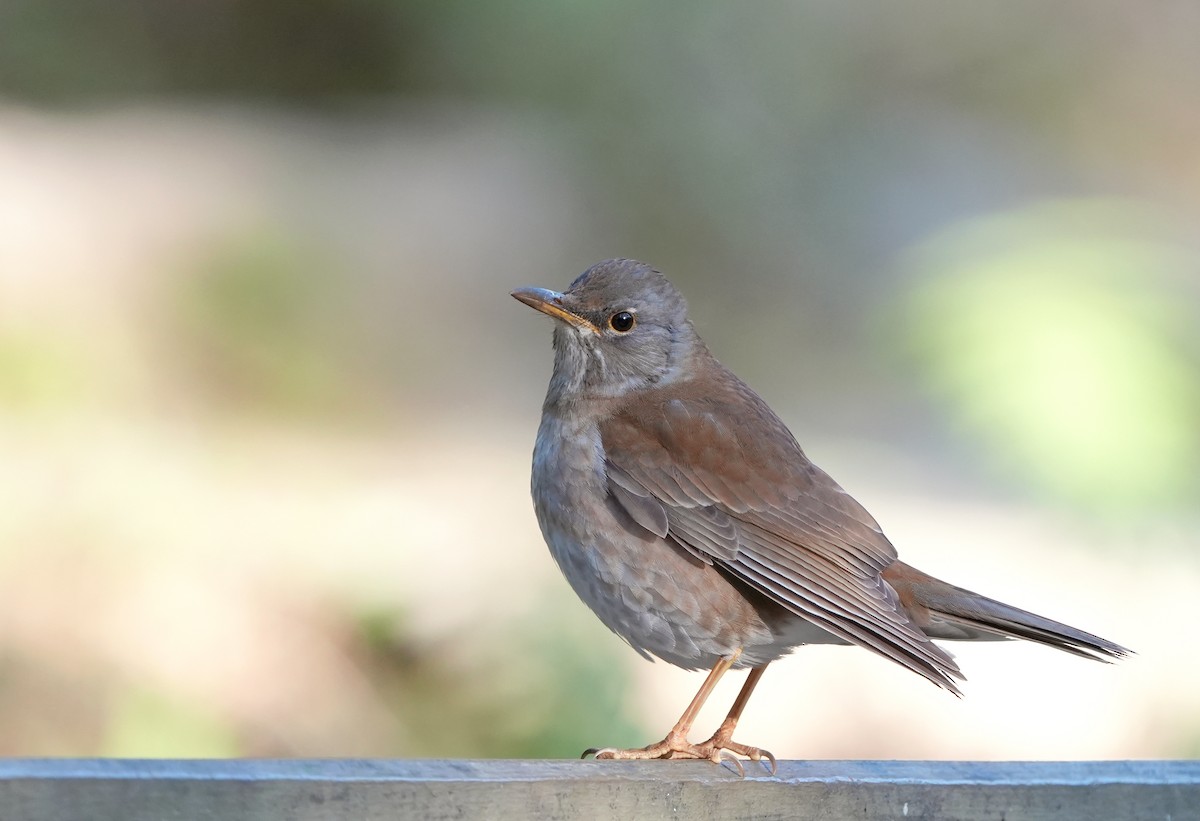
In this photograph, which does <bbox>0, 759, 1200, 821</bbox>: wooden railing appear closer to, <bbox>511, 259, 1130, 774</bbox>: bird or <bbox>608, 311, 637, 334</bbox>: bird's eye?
<bbox>511, 259, 1130, 774</bbox>: bird

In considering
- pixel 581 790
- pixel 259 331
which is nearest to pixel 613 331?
pixel 581 790

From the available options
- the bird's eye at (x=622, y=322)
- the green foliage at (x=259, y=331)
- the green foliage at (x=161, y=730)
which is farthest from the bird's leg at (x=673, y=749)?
the green foliage at (x=259, y=331)

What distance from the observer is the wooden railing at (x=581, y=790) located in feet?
6.49

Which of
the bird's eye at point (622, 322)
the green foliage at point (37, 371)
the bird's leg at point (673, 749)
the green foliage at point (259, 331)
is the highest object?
the green foliage at point (259, 331)

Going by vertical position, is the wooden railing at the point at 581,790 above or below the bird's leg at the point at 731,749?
below

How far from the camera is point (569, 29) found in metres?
10.8

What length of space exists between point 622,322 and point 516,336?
710 cm

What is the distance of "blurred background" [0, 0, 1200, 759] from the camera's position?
5.27 m

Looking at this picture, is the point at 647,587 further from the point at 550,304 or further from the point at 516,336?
the point at 516,336

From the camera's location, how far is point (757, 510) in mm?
3252

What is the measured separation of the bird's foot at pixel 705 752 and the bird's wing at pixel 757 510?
1.09 ft

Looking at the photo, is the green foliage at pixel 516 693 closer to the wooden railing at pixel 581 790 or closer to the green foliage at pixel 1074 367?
the wooden railing at pixel 581 790

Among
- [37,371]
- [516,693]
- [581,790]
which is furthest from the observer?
[37,371]

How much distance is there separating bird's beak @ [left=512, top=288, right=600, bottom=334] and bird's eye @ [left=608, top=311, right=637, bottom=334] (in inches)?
1.6
